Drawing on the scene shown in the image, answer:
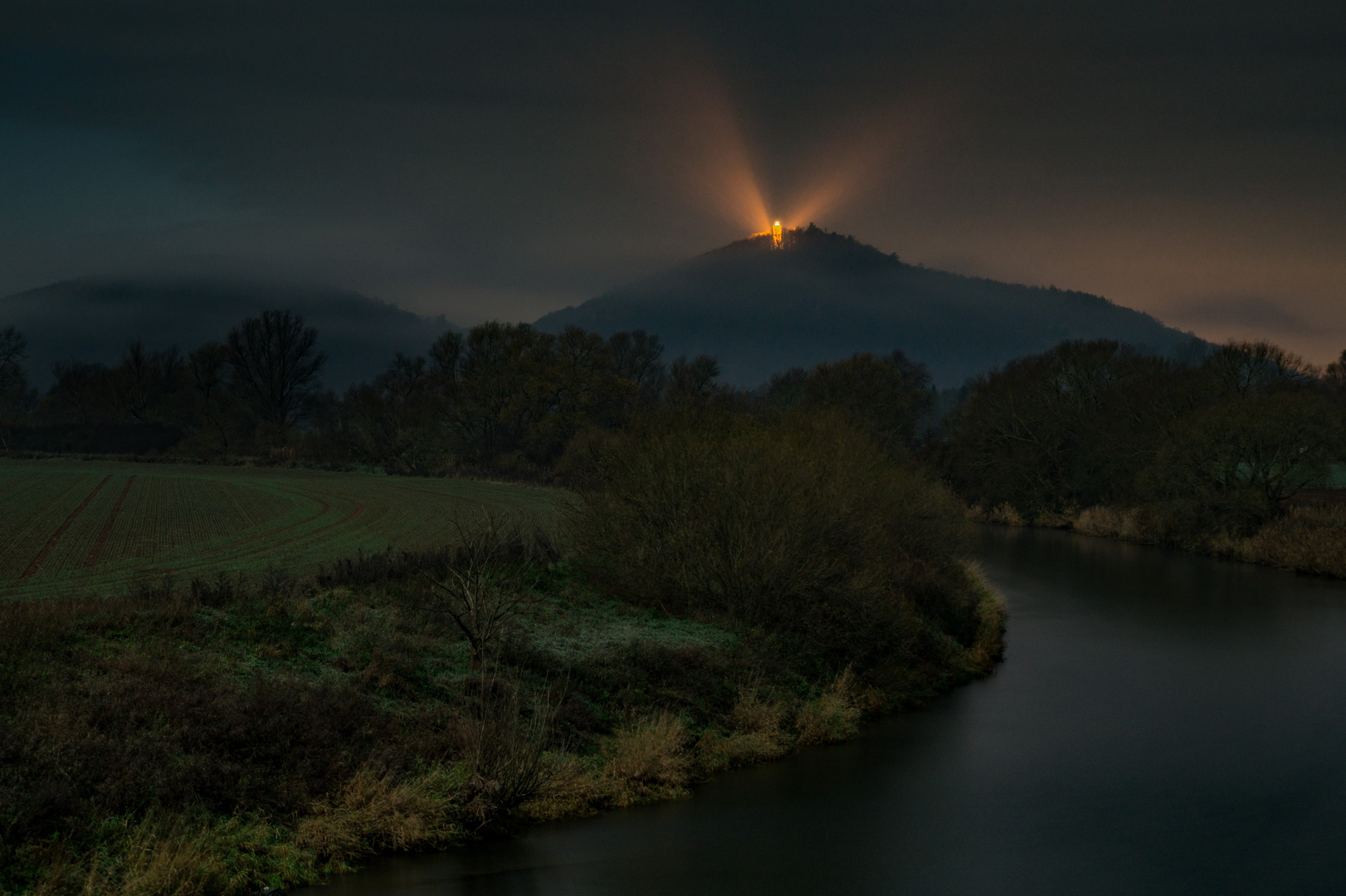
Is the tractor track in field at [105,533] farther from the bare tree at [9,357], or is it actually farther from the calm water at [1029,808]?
the bare tree at [9,357]

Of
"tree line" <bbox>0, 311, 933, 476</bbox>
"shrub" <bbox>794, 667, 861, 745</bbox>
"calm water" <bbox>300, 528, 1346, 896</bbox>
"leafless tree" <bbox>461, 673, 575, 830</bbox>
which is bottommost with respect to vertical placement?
"calm water" <bbox>300, 528, 1346, 896</bbox>

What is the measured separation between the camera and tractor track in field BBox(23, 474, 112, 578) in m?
30.7

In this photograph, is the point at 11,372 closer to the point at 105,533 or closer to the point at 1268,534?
the point at 105,533

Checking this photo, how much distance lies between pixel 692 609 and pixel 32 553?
25305 millimetres

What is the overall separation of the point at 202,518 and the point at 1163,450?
5048 cm

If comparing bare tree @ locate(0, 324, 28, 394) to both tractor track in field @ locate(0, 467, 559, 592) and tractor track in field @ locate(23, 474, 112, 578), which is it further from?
tractor track in field @ locate(23, 474, 112, 578)

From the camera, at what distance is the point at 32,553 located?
34469mm

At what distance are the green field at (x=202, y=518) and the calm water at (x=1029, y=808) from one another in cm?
1268

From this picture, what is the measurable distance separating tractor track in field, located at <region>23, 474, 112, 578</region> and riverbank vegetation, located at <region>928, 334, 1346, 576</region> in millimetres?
50053

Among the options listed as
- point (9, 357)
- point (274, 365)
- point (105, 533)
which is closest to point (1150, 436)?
point (105, 533)

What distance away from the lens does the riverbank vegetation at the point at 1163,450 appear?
160 feet

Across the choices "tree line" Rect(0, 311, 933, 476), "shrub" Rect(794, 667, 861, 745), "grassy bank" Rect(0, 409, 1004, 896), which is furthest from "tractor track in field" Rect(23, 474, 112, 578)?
"tree line" Rect(0, 311, 933, 476)

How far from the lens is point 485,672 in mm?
17156

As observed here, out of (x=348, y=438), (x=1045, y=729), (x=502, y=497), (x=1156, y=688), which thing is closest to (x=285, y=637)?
(x=1045, y=729)
